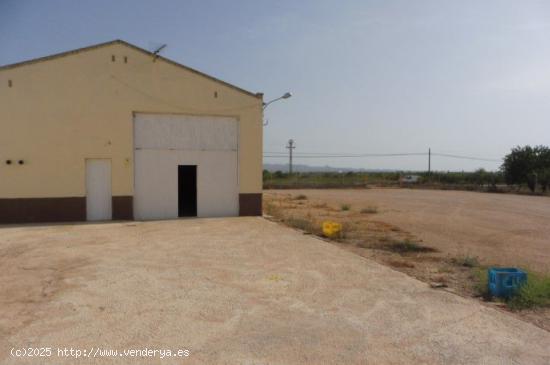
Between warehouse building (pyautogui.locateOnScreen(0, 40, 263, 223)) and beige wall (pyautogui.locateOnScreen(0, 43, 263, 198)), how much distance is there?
0.04 m

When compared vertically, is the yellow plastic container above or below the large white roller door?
below

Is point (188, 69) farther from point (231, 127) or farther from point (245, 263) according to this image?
point (245, 263)

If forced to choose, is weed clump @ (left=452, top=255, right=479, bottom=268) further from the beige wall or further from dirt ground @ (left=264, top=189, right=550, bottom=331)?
the beige wall

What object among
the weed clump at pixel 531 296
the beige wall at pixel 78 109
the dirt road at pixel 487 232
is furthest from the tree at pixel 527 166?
the weed clump at pixel 531 296

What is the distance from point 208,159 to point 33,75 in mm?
7150

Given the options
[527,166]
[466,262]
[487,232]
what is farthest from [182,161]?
[527,166]

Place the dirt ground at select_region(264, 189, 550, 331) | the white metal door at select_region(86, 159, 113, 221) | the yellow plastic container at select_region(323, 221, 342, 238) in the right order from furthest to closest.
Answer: the white metal door at select_region(86, 159, 113, 221) < the yellow plastic container at select_region(323, 221, 342, 238) < the dirt ground at select_region(264, 189, 550, 331)

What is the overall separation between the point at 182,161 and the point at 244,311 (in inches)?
484

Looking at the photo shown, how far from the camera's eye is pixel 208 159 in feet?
59.8

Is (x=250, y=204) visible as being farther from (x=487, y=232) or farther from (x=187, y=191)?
(x=487, y=232)

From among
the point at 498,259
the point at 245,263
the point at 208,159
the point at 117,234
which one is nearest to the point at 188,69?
the point at 208,159

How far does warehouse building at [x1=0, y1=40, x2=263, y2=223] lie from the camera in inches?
627

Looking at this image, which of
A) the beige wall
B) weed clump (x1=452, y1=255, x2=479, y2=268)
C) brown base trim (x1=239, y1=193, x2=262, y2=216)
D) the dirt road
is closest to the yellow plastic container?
the dirt road

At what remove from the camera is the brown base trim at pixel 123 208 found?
16828 mm
